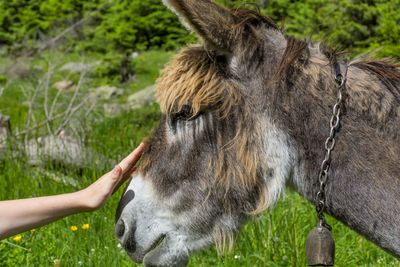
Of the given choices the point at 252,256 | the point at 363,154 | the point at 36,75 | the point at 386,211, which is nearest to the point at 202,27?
the point at 363,154

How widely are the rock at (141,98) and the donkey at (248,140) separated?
8.67 meters

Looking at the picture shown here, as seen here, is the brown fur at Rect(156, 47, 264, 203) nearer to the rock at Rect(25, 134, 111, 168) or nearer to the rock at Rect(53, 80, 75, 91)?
the rock at Rect(25, 134, 111, 168)

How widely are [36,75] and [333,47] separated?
1093 cm

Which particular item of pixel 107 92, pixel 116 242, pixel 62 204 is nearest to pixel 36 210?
pixel 62 204

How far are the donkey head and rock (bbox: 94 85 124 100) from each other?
32.4ft

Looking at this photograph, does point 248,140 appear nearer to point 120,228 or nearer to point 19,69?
point 120,228

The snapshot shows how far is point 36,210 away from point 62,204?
0.39ft

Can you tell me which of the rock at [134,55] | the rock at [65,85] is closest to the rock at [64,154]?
the rock at [65,85]

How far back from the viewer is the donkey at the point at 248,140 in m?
2.84

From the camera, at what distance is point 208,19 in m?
2.82

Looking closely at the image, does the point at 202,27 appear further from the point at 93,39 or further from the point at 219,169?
the point at 93,39

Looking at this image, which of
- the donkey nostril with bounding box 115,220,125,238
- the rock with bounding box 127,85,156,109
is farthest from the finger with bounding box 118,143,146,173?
the rock with bounding box 127,85,156,109

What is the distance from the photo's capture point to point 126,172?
346 cm

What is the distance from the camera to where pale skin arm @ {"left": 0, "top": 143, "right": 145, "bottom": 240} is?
Result: 11.1ft
